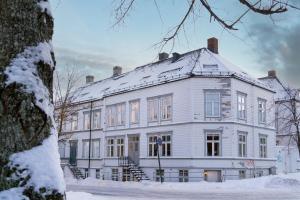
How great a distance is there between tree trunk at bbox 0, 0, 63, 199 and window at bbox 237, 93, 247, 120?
32289 mm

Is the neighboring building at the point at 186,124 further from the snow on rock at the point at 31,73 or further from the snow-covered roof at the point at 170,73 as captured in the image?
the snow on rock at the point at 31,73

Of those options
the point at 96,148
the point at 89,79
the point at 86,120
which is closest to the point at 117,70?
the point at 86,120

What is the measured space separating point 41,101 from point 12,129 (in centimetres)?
26

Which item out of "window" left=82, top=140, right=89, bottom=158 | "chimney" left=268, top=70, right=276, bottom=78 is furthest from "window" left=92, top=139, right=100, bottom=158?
"chimney" left=268, top=70, right=276, bottom=78

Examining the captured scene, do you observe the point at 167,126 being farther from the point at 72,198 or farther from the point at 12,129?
the point at 12,129

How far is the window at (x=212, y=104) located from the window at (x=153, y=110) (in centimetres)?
505

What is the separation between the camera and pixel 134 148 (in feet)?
128

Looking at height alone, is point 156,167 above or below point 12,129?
below

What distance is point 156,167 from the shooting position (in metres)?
35.7

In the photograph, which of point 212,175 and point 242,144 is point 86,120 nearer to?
point 212,175

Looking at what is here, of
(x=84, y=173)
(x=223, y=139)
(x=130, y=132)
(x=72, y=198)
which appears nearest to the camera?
(x=72, y=198)

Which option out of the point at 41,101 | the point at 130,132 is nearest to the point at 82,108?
the point at 130,132

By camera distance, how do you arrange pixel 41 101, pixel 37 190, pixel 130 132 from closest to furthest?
pixel 37 190, pixel 41 101, pixel 130 132

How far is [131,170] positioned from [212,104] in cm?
907
